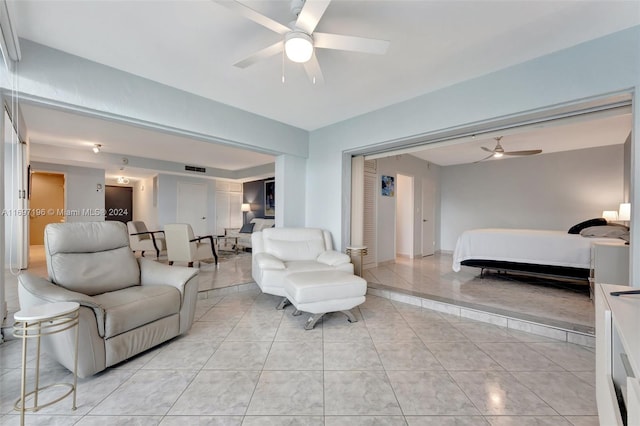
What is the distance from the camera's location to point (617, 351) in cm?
112

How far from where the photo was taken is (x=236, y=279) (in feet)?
13.4

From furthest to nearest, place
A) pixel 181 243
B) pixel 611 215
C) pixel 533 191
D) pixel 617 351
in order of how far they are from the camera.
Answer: pixel 533 191
pixel 611 215
pixel 181 243
pixel 617 351

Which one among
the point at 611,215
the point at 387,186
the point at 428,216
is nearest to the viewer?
the point at 611,215

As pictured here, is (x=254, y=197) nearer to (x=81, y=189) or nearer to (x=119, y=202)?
(x=81, y=189)

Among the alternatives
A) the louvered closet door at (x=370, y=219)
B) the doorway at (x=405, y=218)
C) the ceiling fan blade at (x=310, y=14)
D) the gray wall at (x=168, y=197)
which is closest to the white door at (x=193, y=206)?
the gray wall at (x=168, y=197)

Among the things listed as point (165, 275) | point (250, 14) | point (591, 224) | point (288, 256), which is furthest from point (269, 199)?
point (591, 224)

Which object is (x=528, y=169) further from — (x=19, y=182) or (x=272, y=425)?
(x=19, y=182)

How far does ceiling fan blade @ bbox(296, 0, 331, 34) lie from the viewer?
4.64 feet

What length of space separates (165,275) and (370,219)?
3.63m

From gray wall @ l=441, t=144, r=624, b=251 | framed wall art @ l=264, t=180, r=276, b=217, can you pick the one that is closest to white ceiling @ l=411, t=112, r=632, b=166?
gray wall @ l=441, t=144, r=624, b=251

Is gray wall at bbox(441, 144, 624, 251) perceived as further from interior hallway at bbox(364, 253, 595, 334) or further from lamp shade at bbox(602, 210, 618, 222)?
interior hallway at bbox(364, 253, 595, 334)

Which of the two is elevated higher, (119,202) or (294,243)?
(119,202)

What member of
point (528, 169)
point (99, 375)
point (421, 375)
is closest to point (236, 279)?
point (99, 375)

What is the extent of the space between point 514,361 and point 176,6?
353 centimetres
